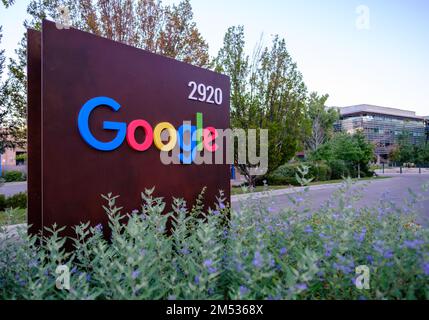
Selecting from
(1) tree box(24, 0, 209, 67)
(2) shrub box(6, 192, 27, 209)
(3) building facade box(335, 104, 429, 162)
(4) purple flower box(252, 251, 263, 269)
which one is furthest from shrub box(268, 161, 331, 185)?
(3) building facade box(335, 104, 429, 162)

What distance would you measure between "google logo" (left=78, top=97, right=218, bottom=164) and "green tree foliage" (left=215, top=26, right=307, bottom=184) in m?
9.58

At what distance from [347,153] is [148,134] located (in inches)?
1011

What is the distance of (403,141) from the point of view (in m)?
55.2

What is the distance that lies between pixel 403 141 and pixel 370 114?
82.7 feet

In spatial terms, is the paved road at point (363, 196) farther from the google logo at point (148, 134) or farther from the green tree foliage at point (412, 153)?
the green tree foliage at point (412, 153)

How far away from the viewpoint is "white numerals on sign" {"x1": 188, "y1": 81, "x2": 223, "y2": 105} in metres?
5.97

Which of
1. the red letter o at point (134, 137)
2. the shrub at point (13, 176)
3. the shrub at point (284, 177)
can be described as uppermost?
the red letter o at point (134, 137)

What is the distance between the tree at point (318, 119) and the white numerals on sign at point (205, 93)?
33.3 metres

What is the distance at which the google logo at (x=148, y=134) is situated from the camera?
4338 mm

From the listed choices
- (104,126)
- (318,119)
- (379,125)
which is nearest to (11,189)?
(104,126)

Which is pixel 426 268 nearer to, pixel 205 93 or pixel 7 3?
pixel 205 93

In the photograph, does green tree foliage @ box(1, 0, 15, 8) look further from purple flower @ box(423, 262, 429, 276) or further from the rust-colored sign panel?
purple flower @ box(423, 262, 429, 276)

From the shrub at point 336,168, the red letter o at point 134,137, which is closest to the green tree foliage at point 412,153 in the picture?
the shrub at point 336,168
